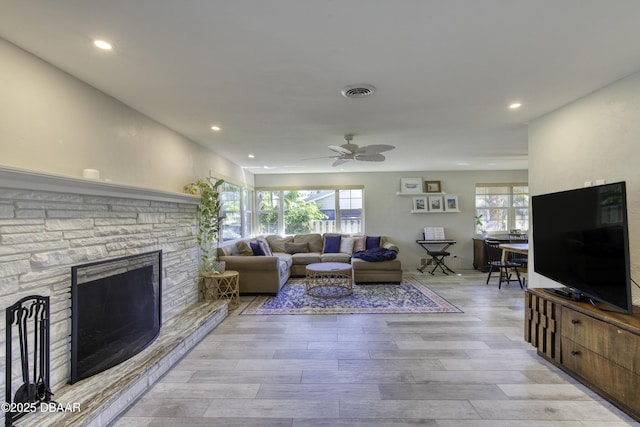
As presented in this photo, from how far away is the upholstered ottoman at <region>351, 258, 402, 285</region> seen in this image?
5375mm

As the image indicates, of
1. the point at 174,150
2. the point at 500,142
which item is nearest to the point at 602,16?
the point at 500,142

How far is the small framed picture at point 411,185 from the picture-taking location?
7.04 meters

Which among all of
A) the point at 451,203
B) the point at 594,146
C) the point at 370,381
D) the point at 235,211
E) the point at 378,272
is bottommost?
the point at 370,381

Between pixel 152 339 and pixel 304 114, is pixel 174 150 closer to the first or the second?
pixel 304 114

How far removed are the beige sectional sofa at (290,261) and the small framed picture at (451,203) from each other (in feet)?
5.85

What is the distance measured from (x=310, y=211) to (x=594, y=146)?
5.44 metres

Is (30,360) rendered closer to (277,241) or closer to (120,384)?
(120,384)

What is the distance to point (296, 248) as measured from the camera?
21.9 feet

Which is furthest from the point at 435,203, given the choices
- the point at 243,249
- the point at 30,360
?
the point at 30,360

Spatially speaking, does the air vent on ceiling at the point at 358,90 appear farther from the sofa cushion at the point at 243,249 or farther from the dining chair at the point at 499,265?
the dining chair at the point at 499,265

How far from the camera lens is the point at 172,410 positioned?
198 centimetres

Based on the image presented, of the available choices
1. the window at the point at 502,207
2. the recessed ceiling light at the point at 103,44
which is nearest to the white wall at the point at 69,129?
the recessed ceiling light at the point at 103,44

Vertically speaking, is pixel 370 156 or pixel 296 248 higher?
pixel 370 156

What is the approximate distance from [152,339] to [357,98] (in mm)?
2854
